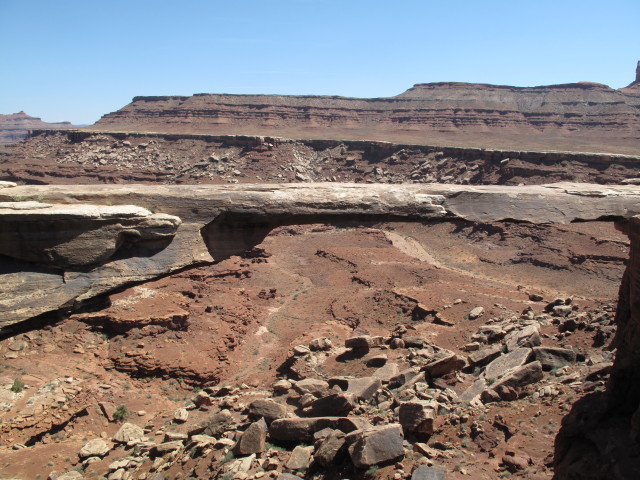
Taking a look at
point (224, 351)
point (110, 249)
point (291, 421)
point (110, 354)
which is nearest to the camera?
point (110, 249)

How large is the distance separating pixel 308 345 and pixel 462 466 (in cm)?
840

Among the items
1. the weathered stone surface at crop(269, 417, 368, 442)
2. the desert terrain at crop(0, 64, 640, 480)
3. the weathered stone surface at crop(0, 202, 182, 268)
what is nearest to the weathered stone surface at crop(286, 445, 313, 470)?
the desert terrain at crop(0, 64, 640, 480)

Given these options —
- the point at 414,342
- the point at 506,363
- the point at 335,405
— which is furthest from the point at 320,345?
the point at 506,363

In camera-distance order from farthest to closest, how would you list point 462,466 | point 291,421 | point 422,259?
point 422,259, point 291,421, point 462,466

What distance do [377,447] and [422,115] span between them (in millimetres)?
65643

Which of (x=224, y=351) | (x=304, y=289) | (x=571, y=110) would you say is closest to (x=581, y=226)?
(x=304, y=289)

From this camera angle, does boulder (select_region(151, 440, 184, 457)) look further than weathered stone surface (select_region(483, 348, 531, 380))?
No

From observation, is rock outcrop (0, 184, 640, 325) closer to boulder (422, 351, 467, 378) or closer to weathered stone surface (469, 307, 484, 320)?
boulder (422, 351, 467, 378)

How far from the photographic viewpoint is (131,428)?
32.1ft

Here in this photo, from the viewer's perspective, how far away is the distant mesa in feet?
419

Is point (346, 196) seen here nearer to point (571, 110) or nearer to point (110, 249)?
point (110, 249)

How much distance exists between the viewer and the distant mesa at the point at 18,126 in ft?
419

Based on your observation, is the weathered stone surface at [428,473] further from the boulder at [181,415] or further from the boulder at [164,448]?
the boulder at [181,415]

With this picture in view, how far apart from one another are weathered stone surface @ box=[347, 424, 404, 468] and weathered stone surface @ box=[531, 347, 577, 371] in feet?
12.3
